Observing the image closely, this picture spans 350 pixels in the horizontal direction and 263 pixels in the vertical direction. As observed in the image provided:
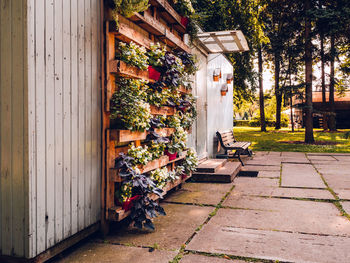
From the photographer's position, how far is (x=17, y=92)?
8.02 feet

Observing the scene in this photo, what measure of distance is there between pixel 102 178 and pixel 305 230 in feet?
7.42

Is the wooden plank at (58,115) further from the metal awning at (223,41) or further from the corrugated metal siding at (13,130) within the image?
the metal awning at (223,41)

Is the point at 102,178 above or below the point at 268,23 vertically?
below

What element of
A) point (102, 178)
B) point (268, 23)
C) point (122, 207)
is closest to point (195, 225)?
point (122, 207)

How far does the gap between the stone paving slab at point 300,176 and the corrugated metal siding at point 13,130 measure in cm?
471

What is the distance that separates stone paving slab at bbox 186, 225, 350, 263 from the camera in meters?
2.78

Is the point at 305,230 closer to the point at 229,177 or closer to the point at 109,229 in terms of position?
the point at 109,229

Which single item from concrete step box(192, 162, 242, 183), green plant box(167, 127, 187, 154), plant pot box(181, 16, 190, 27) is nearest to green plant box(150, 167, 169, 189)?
green plant box(167, 127, 187, 154)

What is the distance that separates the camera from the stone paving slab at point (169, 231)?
3.20 m

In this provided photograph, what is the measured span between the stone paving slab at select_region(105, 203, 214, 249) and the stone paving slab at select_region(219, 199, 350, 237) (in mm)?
277

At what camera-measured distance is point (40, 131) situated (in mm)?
2516

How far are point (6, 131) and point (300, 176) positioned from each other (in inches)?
234

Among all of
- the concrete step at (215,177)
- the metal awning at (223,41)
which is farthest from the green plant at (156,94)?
the metal awning at (223,41)

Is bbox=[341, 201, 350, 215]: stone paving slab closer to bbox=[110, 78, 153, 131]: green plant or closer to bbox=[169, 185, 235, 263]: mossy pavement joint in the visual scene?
bbox=[169, 185, 235, 263]: mossy pavement joint
